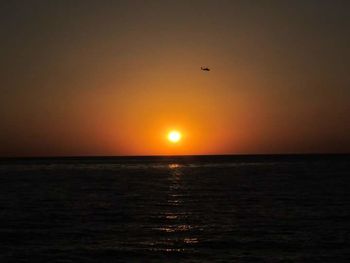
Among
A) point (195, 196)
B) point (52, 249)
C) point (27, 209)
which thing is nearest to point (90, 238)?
point (52, 249)

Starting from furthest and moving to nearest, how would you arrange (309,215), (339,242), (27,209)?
(27,209) → (309,215) → (339,242)

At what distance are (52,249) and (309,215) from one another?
19.7 m

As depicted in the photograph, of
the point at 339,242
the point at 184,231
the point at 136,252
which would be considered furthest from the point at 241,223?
the point at 136,252

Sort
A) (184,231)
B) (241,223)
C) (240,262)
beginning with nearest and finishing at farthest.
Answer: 1. (240,262)
2. (184,231)
3. (241,223)

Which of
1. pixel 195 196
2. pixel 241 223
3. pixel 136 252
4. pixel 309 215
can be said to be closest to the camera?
pixel 136 252

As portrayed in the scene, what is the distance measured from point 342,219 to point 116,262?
1847 cm

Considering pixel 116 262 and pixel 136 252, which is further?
pixel 136 252

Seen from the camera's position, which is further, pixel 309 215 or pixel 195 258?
pixel 309 215

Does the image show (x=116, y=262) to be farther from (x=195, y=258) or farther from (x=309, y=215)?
(x=309, y=215)

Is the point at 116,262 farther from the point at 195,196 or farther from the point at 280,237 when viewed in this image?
the point at 195,196

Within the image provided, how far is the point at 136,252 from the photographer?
2773 centimetres

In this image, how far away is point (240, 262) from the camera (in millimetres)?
25438

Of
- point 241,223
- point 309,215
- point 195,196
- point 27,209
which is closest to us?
point 241,223

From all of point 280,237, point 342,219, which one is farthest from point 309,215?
point 280,237
